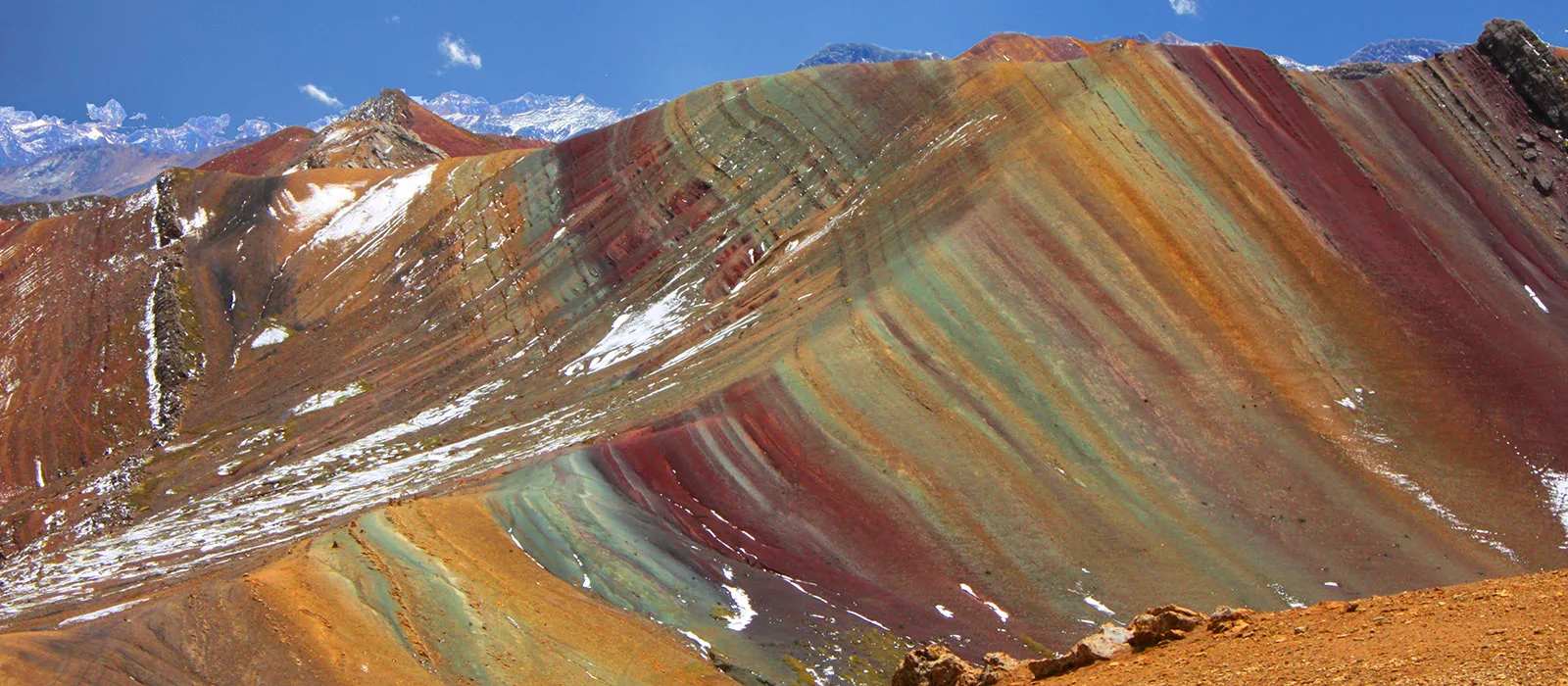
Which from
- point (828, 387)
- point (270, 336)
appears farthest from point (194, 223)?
point (828, 387)

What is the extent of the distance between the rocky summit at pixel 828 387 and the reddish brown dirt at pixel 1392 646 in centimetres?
25

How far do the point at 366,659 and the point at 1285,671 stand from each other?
13.6 meters

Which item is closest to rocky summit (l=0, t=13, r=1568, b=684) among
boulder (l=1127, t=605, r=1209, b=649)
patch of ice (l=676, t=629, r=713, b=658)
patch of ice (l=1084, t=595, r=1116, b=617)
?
boulder (l=1127, t=605, r=1209, b=649)

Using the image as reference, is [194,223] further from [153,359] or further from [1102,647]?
[1102,647]

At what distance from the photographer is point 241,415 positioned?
146 feet

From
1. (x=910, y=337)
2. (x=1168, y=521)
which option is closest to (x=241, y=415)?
(x=910, y=337)

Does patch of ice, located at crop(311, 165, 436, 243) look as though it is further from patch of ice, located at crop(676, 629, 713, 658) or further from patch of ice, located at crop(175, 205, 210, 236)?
patch of ice, located at crop(676, 629, 713, 658)

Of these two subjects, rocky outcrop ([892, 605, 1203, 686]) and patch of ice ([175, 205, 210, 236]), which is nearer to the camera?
rocky outcrop ([892, 605, 1203, 686])

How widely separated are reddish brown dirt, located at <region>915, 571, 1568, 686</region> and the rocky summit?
0.25 meters

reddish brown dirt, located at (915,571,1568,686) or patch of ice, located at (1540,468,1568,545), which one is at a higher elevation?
patch of ice, located at (1540,468,1568,545)

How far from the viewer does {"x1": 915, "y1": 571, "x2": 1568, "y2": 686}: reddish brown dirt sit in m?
10.7

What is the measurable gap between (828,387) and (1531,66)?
118 feet

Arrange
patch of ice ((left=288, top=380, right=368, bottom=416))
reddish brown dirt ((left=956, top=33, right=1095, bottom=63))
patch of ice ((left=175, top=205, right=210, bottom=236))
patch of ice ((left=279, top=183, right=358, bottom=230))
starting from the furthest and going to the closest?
reddish brown dirt ((left=956, top=33, right=1095, bottom=63)), patch of ice ((left=279, top=183, right=358, bottom=230)), patch of ice ((left=175, top=205, right=210, bottom=236)), patch of ice ((left=288, top=380, right=368, bottom=416))

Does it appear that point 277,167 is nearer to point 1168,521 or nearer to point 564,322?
point 564,322
